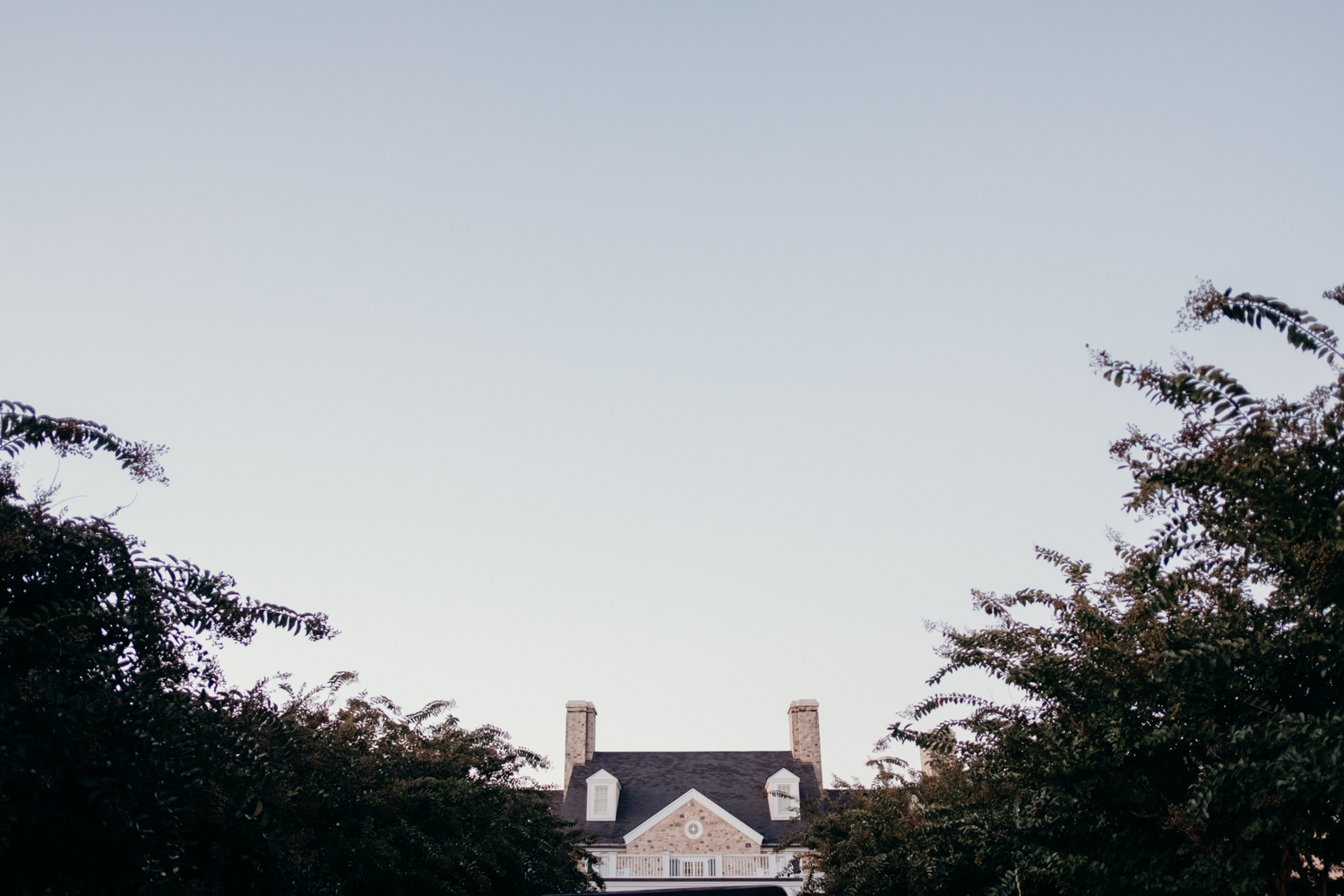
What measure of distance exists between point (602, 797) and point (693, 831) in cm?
464

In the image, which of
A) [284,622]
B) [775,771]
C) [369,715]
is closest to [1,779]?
[284,622]

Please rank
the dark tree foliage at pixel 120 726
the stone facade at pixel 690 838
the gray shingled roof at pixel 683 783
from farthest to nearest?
the gray shingled roof at pixel 683 783 → the stone facade at pixel 690 838 → the dark tree foliage at pixel 120 726

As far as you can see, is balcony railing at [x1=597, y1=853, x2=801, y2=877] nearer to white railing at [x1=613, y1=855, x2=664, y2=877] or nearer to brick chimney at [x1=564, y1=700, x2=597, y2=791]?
white railing at [x1=613, y1=855, x2=664, y2=877]

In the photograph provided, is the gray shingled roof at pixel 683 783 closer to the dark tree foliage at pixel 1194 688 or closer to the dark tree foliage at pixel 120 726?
the dark tree foliage at pixel 1194 688

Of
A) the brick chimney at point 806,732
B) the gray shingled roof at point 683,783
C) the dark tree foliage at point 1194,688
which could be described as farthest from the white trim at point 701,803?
the dark tree foliage at point 1194,688

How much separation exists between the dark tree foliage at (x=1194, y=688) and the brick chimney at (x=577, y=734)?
39068 mm

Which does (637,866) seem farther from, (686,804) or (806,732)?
(806,732)

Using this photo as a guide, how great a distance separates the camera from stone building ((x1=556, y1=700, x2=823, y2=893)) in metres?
43.6

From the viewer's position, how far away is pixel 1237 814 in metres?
9.67

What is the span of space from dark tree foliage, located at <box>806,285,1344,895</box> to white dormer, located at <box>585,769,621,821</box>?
34607 millimetres

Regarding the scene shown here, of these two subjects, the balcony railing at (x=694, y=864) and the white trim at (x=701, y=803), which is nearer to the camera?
the balcony railing at (x=694, y=864)

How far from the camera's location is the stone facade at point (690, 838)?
4412 centimetres

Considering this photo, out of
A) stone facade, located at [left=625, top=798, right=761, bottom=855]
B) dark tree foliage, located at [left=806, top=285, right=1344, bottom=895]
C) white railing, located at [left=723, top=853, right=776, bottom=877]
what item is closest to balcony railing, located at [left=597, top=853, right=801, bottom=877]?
white railing, located at [left=723, top=853, right=776, bottom=877]

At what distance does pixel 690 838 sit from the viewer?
44.3m
